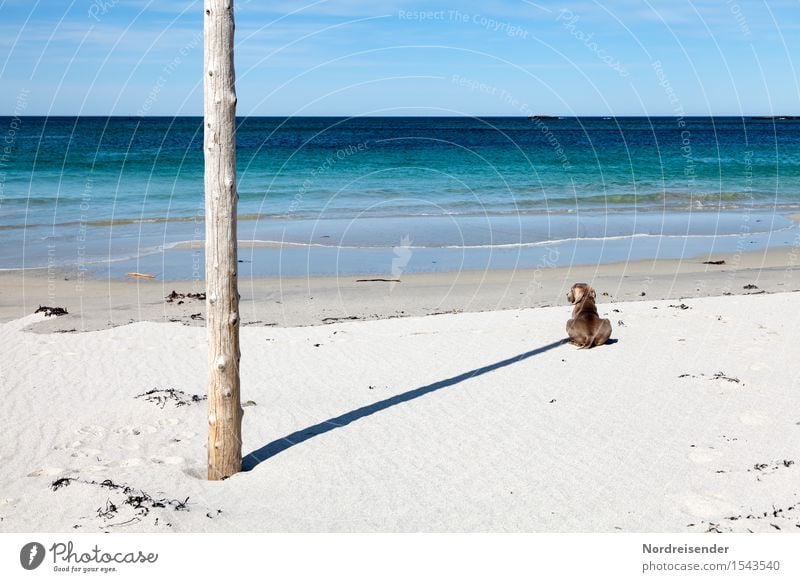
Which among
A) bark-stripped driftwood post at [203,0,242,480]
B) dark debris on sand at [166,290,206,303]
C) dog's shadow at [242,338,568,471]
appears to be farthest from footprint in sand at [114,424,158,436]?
dark debris on sand at [166,290,206,303]

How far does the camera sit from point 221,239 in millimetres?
6250

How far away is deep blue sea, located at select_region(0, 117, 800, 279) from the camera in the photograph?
1833 centimetres

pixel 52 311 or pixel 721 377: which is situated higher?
pixel 52 311

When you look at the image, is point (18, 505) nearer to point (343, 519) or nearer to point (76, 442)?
point (76, 442)

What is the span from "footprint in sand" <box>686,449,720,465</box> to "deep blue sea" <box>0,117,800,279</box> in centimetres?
1018

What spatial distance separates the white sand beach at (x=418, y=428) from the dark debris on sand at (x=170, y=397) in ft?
0.11

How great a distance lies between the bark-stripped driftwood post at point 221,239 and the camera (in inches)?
238

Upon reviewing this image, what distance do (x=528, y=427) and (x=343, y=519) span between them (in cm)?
243

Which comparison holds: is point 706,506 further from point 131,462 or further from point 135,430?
point 135,430

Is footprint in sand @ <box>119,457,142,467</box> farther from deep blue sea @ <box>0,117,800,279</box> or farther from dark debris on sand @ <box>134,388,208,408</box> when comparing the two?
deep blue sea @ <box>0,117,800,279</box>

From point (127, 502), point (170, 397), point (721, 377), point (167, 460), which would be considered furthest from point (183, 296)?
point (721, 377)

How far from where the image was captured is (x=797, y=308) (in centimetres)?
1244
